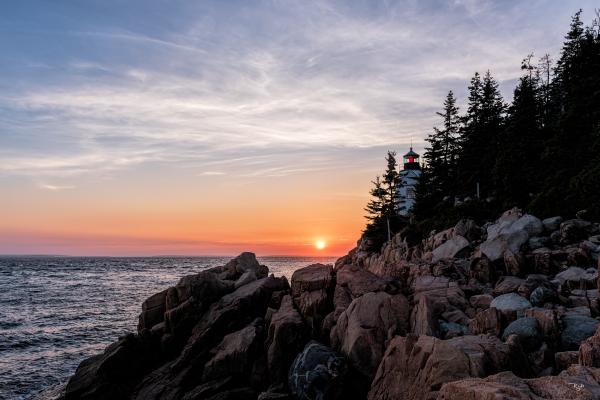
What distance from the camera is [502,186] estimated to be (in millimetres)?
46375

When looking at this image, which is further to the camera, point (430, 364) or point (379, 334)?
point (379, 334)

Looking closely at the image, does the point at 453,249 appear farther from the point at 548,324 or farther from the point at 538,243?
the point at 548,324

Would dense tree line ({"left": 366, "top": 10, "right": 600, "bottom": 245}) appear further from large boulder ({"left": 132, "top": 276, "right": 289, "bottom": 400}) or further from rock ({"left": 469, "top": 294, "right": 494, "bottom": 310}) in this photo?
large boulder ({"left": 132, "top": 276, "right": 289, "bottom": 400})

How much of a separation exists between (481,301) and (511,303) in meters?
2.49

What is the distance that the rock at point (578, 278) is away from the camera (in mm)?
20000

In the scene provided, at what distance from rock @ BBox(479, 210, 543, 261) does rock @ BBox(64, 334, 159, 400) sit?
814 inches

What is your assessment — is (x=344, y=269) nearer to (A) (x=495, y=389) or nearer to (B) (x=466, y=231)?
(A) (x=495, y=389)

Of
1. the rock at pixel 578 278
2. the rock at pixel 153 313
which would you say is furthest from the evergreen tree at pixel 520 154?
the rock at pixel 153 313

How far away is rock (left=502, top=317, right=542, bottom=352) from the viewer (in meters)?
14.2

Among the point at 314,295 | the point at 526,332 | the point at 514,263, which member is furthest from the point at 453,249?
the point at 526,332

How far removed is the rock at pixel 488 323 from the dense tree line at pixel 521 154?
19006 mm

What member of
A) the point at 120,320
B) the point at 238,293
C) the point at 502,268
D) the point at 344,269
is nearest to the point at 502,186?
the point at 502,268

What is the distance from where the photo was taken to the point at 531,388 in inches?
314

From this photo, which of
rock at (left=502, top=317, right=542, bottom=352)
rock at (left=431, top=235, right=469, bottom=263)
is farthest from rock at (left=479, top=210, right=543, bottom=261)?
rock at (left=502, top=317, right=542, bottom=352)
